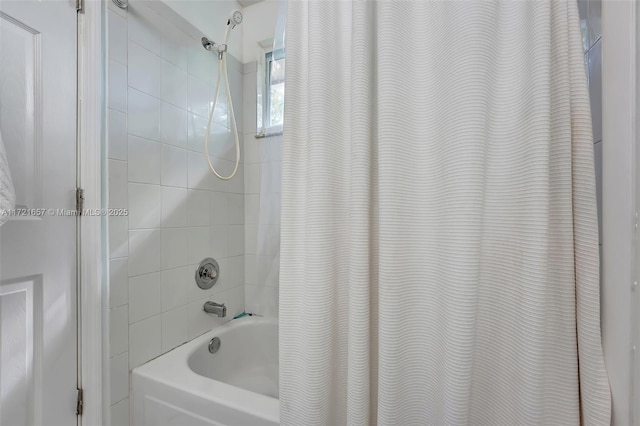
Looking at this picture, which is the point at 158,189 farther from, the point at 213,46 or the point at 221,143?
the point at 213,46

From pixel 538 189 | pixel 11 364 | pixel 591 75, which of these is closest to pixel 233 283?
pixel 11 364

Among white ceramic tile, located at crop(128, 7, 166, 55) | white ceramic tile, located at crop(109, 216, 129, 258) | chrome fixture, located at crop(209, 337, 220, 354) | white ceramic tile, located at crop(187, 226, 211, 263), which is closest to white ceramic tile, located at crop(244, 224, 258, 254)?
white ceramic tile, located at crop(187, 226, 211, 263)

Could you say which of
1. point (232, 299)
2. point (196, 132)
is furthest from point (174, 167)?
point (232, 299)

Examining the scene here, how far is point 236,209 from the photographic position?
1.71m

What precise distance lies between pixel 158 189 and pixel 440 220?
45.8 inches

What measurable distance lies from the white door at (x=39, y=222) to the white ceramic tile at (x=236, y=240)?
744 mm

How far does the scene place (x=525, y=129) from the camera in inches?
19.5

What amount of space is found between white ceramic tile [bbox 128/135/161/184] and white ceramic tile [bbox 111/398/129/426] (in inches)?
33.6

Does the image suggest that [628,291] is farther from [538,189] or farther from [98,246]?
[98,246]

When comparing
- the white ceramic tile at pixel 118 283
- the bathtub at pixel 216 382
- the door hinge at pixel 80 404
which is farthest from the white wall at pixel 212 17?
the door hinge at pixel 80 404

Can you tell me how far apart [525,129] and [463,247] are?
0.75 feet

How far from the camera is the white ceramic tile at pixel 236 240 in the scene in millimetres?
1663

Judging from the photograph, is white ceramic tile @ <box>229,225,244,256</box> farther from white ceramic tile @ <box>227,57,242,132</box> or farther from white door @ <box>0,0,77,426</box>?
white door @ <box>0,0,77,426</box>

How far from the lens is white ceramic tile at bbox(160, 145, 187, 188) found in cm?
127
